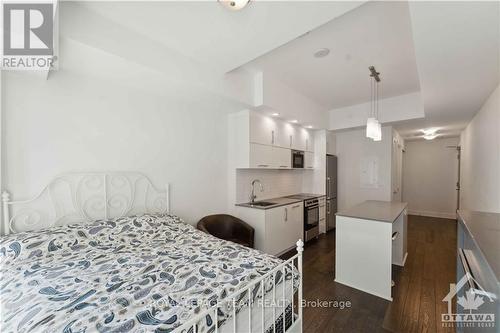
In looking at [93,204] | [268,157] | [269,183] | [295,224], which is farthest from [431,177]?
[93,204]

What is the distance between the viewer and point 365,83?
11.3ft

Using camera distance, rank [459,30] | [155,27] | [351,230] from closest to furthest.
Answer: [459,30], [155,27], [351,230]

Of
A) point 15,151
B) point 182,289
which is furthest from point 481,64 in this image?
point 15,151

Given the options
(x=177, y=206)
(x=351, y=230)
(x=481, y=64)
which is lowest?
(x=351, y=230)

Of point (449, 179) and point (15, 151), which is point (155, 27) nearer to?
point (15, 151)

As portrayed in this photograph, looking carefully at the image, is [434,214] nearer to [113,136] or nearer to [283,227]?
[283,227]

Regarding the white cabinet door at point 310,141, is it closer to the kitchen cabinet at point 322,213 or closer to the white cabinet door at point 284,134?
the white cabinet door at point 284,134

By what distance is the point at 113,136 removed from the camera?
232 cm

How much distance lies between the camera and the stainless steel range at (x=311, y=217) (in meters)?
4.11

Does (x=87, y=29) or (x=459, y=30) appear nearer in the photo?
(x=459, y=30)

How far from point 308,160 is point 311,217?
131 centimetres

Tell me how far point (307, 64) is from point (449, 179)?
21.4 ft

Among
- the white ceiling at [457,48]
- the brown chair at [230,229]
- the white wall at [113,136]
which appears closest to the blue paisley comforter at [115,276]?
the white wall at [113,136]

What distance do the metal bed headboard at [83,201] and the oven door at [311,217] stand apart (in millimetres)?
2626
